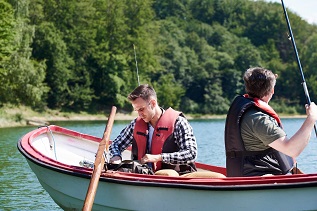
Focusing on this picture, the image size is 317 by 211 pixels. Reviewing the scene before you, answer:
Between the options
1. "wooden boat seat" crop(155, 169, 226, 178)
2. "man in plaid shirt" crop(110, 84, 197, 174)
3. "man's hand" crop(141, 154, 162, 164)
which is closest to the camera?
"wooden boat seat" crop(155, 169, 226, 178)

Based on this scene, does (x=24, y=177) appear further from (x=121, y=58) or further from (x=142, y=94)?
(x=121, y=58)

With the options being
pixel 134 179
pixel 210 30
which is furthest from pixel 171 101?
pixel 134 179

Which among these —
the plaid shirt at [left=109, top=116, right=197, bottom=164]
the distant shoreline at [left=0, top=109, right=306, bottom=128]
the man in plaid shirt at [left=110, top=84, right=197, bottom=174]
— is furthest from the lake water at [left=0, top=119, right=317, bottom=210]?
the distant shoreline at [left=0, top=109, right=306, bottom=128]

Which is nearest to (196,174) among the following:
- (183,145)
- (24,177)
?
(183,145)

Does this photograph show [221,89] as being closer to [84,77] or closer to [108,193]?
[84,77]

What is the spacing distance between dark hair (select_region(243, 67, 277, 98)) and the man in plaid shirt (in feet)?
3.46

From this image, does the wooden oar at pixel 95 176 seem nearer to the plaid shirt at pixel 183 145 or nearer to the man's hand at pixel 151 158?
the man's hand at pixel 151 158

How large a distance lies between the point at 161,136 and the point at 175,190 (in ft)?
2.54

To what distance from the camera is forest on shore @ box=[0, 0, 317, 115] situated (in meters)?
33.0

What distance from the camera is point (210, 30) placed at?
7738cm

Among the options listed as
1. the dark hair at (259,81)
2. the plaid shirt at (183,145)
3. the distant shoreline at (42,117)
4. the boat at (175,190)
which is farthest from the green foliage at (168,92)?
the dark hair at (259,81)

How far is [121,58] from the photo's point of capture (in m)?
49.1

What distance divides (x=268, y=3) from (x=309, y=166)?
79329 mm

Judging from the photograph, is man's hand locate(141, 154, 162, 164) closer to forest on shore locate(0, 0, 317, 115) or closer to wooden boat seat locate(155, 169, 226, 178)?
wooden boat seat locate(155, 169, 226, 178)
